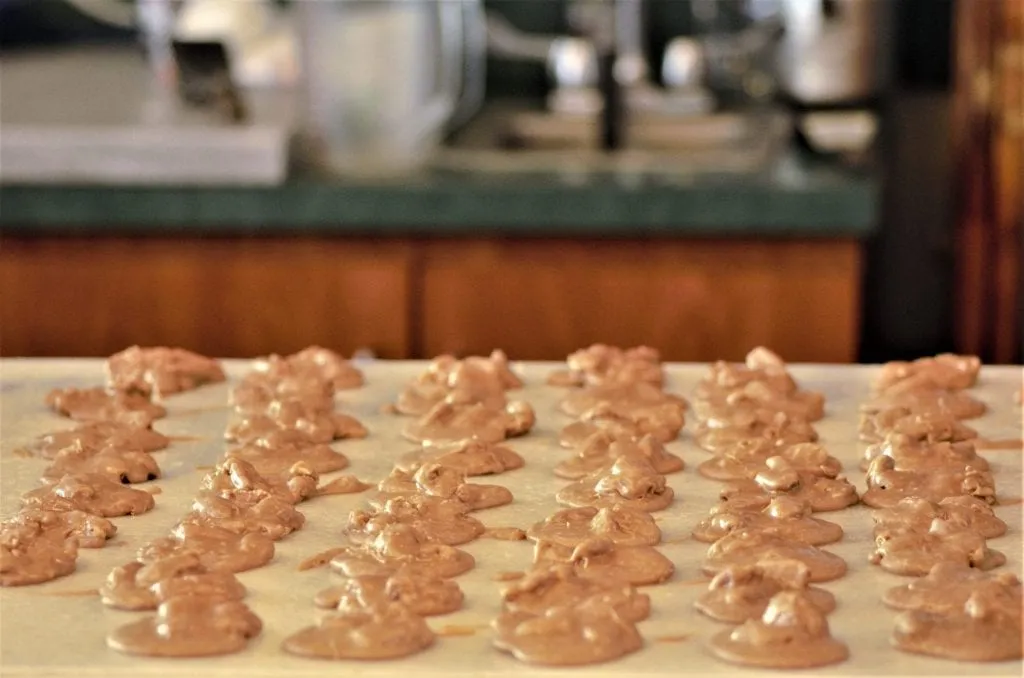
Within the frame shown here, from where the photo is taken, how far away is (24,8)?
14.4 feet

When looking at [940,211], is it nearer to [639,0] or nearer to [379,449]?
[639,0]

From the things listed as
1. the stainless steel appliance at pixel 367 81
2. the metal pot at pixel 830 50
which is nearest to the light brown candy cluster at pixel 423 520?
the stainless steel appliance at pixel 367 81

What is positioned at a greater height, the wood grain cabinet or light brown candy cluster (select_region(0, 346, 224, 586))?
light brown candy cluster (select_region(0, 346, 224, 586))

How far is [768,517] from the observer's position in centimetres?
130

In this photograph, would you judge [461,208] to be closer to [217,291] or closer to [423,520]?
[217,291]

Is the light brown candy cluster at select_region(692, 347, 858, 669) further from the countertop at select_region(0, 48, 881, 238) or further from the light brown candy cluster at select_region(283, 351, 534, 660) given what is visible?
the countertop at select_region(0, 48, 881, 238)

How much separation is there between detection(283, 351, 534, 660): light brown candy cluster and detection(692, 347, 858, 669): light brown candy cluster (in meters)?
0.18

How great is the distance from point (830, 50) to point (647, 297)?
2.31 feet

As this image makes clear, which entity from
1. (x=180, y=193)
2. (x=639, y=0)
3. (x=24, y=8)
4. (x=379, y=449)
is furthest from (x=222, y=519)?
(x=24, y=8)

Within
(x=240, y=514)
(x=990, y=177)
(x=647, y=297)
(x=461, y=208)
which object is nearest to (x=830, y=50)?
(x=647, y=297)

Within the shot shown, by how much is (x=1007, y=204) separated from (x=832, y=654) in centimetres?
307

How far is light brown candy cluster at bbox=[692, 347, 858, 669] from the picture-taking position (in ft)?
3.50

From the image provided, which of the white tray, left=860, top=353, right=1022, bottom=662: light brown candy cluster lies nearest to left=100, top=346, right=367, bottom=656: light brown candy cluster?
the white tray

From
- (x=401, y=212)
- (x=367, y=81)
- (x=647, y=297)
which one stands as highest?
(x=367, y=81)
